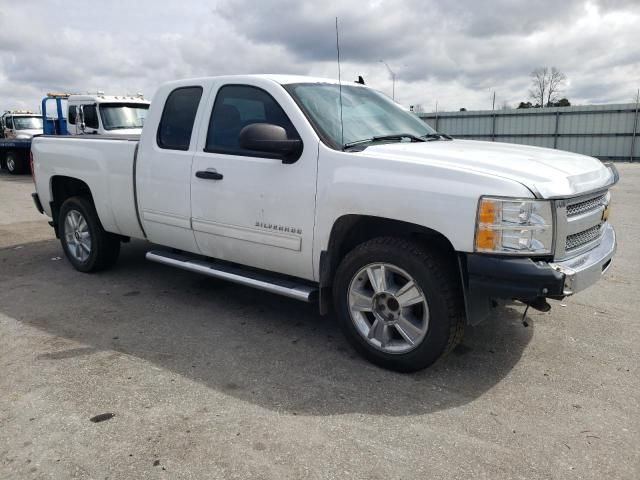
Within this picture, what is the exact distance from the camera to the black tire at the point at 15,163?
19.3 metres

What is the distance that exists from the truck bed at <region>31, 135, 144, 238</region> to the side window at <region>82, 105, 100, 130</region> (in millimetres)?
A: 9424

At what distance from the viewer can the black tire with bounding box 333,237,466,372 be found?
3.27 metres

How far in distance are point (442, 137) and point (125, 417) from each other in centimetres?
319

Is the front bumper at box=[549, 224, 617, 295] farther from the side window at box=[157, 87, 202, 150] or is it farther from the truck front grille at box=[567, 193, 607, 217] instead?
the side window at box=[157, 87, 202, 150]

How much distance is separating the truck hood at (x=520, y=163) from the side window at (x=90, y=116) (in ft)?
42.8

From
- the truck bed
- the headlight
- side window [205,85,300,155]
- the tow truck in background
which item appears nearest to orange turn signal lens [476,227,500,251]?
the headlight

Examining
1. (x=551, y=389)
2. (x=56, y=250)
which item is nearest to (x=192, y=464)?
(x=551, y=389)

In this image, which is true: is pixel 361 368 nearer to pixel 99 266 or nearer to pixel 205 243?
pixel 205 243

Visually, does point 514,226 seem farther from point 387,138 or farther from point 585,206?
point 387,138

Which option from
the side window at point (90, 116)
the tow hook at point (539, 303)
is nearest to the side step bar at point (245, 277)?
the tow hook at point (539, 303)

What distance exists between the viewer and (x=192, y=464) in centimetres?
261

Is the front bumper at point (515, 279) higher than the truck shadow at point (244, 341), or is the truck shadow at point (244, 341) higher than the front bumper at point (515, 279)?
the front bumper at point (515, 279)

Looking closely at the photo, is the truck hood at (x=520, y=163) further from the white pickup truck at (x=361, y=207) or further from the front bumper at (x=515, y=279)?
the front bumper at (x=515, y=279)

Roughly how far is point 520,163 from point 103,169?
3831 millimetres
